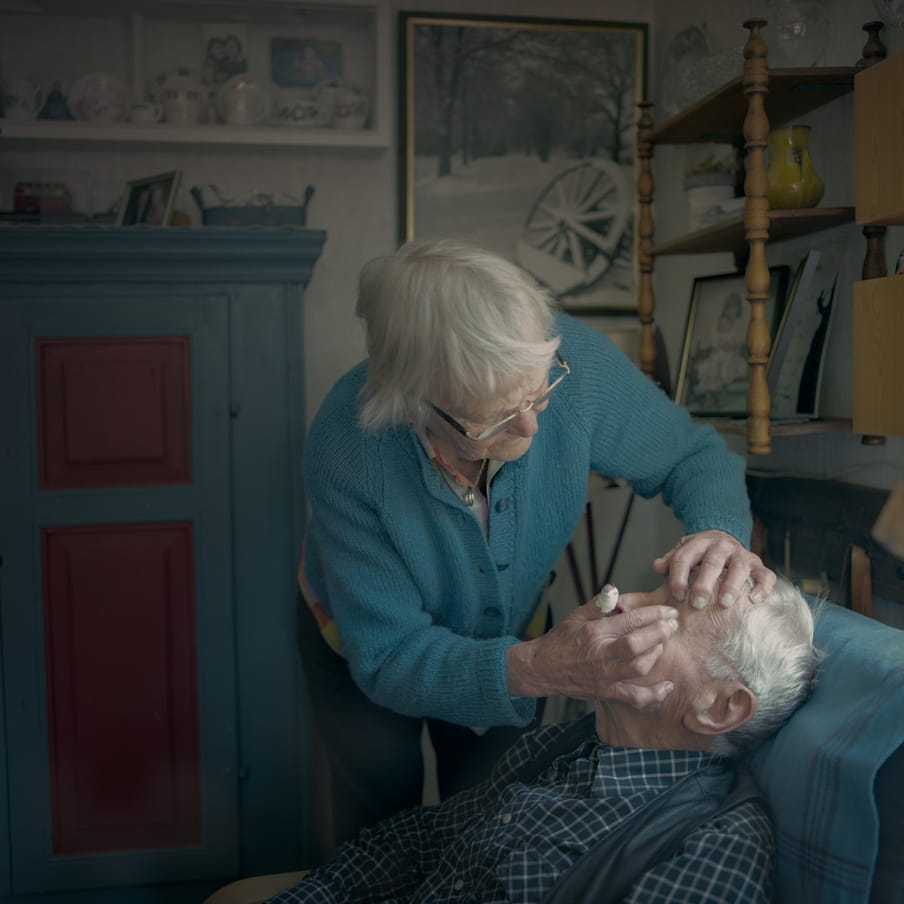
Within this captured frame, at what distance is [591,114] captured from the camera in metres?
2.82

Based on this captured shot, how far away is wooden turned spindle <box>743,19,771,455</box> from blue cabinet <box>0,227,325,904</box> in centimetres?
98

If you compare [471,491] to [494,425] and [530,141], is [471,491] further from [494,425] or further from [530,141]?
[530,141]

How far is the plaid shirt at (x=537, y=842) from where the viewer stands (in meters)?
1.07

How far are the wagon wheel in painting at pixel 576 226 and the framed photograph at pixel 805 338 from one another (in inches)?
40.5

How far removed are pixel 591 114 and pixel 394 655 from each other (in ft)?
6.43

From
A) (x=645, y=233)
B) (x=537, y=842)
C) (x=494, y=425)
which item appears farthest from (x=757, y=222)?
(x=537, y=842)

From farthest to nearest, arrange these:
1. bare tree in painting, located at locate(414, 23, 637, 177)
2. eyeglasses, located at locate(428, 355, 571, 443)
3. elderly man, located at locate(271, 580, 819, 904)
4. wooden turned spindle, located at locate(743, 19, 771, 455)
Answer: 1. bare tree in painting, located at locate(414, 23, 637, 177)
2. wooden turned spindle, located at locate(743, 19, 771, 455)
3. eyeglasses, located at locate(428, 355, 571, 443)
4. elderly man, located at locate(271, 580, 819, 904)

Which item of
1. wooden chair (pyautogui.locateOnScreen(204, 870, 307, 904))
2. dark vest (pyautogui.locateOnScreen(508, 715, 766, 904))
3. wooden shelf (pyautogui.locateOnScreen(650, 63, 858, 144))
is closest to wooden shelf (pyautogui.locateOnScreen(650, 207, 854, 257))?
wooden shelf (pyautogui.locateOnScreen(650, 63, 858, 144))

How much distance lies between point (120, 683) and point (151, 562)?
298mm

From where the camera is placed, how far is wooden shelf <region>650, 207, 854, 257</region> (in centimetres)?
174

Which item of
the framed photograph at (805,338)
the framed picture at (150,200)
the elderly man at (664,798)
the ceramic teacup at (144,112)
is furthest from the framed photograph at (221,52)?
the elderly man at (664,798)

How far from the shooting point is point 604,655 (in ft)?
4.06

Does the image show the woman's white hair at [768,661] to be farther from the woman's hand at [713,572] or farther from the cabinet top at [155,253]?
the cabinet top at [155,253]

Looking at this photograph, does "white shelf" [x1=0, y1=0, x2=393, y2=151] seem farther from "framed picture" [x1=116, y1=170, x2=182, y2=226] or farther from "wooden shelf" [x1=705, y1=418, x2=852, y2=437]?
"wooden shelf" [x1=705, y1=418, x2=852, y2=437]
